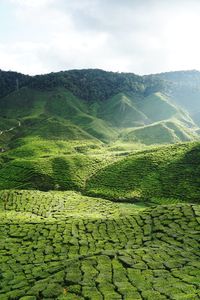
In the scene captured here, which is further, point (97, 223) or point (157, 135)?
point (157, 135)

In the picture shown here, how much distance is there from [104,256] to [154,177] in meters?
36.2

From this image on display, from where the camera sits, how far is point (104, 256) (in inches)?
915

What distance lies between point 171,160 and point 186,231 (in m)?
36.7

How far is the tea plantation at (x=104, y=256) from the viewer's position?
19594 millimetres

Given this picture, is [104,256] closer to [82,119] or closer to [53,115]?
[82,119]

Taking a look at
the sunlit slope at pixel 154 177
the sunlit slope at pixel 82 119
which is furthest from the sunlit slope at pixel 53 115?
the sunlit slope at pixel 154 177

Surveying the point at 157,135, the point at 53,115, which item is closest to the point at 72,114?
the point at 53,115

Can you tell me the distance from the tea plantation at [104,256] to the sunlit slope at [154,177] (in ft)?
63.0

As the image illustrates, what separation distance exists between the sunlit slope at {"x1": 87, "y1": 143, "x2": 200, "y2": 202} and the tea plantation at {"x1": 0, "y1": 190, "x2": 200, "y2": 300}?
19.2 metres

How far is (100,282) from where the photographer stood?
2030 centimetres

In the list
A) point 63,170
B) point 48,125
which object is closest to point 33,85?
point 48,125

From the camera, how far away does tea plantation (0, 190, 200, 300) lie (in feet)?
64.3

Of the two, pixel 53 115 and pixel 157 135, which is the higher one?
pixel 53 115

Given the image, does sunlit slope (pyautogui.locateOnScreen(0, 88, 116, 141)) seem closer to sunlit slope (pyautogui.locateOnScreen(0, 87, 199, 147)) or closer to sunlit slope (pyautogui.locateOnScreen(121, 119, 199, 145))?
sunlit slope (pyautogui.locateOnScreen(0, 87, 199, 147))
